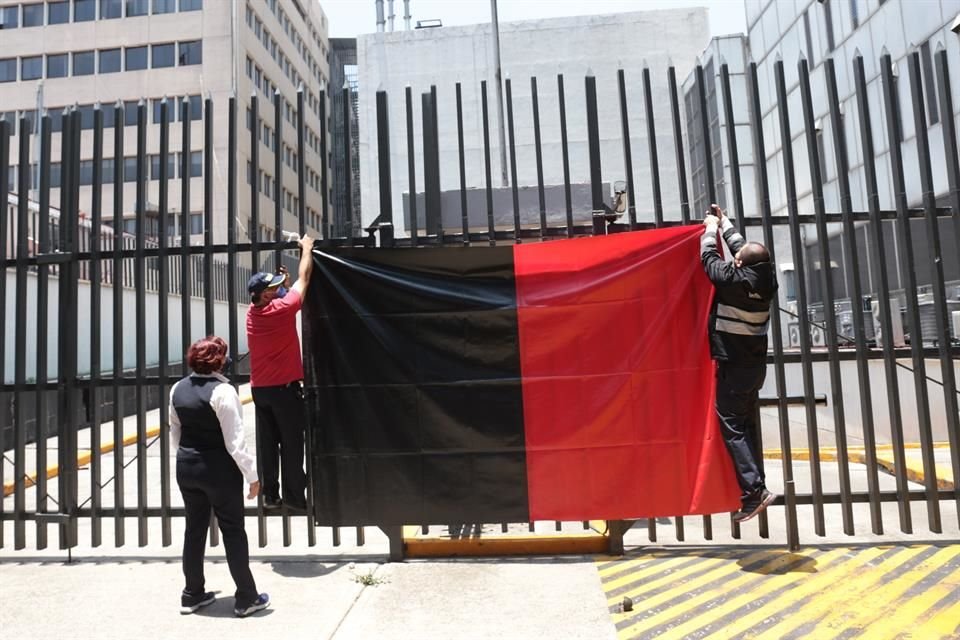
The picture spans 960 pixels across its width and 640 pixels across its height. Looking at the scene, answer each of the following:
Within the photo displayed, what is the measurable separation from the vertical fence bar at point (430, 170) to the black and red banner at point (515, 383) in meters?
0.35

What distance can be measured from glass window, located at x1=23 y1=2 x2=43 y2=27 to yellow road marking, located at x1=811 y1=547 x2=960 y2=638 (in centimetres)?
4662

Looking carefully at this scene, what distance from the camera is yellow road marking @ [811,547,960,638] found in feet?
11.9

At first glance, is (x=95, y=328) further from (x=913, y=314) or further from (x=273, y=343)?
(x=913, y=314)

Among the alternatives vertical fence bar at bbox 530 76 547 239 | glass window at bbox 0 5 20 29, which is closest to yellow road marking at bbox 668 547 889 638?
vertical fence bar at bbox 530 76 547 239

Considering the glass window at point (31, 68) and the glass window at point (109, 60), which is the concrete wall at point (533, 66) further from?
the glass window at point (31, 68)

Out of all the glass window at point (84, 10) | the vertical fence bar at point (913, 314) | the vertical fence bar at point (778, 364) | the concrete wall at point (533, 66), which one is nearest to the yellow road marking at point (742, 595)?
the vertical fence bar at point (778, 364)

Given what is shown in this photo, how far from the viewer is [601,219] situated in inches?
195

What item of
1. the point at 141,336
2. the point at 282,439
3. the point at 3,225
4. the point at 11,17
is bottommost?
the point at 282,439

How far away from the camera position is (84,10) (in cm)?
3700

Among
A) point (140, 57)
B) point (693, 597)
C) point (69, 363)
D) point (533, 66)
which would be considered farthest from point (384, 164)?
point (140, 57)

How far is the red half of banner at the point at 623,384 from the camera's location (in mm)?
4703

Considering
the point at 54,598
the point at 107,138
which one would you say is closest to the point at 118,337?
the point at 54,598

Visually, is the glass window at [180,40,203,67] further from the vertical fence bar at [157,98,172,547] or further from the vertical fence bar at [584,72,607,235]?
the vertical fence bar at [584,72,607,235]

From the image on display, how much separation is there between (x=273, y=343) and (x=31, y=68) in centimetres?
4269
